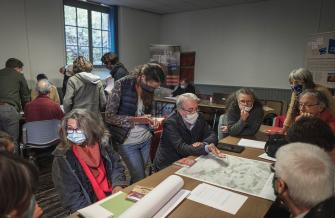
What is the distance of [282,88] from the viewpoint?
6043mm

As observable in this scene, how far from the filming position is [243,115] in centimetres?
257

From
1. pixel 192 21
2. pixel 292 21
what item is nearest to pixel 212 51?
pixel 192 21

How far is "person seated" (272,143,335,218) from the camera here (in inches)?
37.9

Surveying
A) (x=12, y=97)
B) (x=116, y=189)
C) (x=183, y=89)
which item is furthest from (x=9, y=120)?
(x=183, y=89)

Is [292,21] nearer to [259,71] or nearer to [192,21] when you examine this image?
[259,71]

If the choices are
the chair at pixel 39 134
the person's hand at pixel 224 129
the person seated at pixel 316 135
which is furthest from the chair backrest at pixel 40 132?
the person seated at pixel 316 135

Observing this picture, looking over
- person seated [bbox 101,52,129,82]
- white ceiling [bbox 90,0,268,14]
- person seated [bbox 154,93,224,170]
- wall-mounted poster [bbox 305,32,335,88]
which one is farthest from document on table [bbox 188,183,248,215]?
white ceiling [bbox 90,0,268,14]

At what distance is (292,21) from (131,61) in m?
4.17

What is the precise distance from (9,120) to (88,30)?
3.52m

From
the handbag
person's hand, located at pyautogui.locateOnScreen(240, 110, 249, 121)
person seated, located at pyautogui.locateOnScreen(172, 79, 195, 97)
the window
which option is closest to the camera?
the handbag

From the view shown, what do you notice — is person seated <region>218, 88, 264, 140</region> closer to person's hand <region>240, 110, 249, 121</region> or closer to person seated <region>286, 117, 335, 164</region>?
person's hand <region>240, 110, 249, 121</region>

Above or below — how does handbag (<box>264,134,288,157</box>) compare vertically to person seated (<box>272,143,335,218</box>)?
below

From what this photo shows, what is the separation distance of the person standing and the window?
2047 millimetres

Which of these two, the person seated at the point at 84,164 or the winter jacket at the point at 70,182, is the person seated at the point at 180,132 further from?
the winter jacket at the point at 70,182
